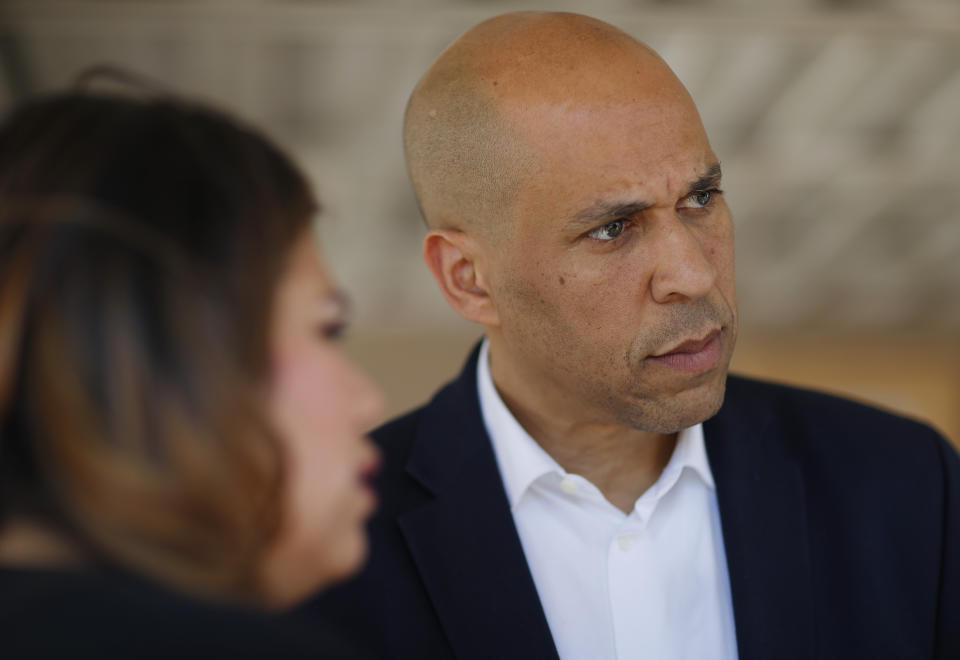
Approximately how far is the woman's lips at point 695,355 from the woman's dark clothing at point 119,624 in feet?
3.56

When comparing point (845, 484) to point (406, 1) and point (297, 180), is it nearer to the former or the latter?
point (297, 180)

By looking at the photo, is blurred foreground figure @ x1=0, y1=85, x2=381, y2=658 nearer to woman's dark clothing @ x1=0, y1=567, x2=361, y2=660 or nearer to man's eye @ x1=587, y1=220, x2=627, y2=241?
woman's dark clothing @ x1=0, y1=567, x2=361, y2=660

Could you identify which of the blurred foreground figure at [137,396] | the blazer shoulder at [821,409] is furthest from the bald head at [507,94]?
the blurred foreground figure at [137,396]

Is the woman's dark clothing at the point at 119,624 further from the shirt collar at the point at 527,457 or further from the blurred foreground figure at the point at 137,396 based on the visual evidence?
the shirt collar at the point at 527,457

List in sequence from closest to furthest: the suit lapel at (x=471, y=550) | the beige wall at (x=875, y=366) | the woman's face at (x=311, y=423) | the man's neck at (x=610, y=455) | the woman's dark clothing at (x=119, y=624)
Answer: the woman's dark clothing at (x=119, y=624) → the woman's face at (x=311, y=423) → the suit lapel at (x=471, y=550) → the man's neck at (x=610, y=455) → the beige wall at (x=875, y=366)

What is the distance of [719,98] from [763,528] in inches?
161

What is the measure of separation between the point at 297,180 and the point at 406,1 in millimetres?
3522

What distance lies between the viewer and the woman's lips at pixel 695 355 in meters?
1.73


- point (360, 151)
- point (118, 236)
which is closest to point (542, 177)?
point (118, 236)

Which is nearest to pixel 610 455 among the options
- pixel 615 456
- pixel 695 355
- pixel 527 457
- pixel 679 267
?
pixel 615 456

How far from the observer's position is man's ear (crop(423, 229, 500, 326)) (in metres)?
2.00

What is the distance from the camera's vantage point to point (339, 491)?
3.35ft

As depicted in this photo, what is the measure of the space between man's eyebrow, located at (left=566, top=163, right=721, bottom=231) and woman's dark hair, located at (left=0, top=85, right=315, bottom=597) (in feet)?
3.10

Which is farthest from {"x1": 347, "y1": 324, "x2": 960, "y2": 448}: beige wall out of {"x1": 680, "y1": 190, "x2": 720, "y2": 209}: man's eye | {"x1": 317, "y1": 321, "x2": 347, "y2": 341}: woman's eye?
{"x1": 317, "y1": 321, "x2": 347, "y2": 341}: woman's eye
